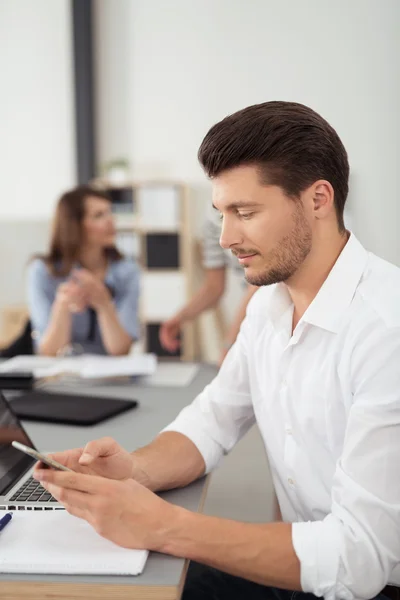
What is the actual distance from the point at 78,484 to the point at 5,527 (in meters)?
0.15

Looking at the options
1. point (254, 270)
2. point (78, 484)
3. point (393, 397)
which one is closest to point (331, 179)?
point (254, 270)

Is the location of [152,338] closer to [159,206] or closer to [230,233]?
[159,206]

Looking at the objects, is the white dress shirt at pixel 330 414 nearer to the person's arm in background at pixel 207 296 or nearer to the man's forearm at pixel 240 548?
the man's forearm at pixel 240 548

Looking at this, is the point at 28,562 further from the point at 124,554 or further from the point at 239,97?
the point at 239,97

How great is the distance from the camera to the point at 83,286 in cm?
233

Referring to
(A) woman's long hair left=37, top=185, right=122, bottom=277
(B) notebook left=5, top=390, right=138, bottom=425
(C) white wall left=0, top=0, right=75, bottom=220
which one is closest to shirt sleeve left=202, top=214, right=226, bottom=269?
(A) woman's long hair left=37, top=185, right=122, bottom=277

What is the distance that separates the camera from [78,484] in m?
0.82

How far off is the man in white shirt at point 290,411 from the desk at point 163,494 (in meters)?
0.04

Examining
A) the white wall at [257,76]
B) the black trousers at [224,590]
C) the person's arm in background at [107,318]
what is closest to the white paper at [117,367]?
the person's arm in background at [107,318]

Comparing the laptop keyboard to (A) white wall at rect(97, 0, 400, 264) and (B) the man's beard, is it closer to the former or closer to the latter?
(B) the man's beard

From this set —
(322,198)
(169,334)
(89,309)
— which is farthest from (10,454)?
(89,309)

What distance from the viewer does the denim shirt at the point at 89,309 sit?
8.31ft

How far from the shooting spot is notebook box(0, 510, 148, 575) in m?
0.78

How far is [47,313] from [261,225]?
5.74 feet
